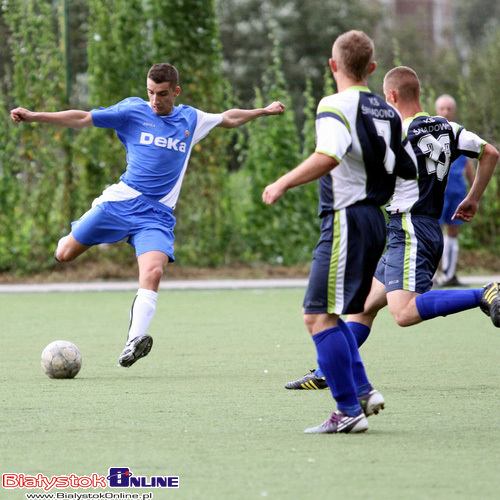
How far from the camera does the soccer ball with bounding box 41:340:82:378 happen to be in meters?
6.69

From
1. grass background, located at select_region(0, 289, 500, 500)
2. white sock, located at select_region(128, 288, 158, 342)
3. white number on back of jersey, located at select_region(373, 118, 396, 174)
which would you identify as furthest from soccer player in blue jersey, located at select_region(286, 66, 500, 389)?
white number on back of jersey, located at select_region(373, 118, 396, 174)

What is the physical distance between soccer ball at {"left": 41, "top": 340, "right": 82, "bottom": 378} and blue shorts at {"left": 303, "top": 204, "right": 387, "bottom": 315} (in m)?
2.39

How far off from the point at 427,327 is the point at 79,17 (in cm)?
1367

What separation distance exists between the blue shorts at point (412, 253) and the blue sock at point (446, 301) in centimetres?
13

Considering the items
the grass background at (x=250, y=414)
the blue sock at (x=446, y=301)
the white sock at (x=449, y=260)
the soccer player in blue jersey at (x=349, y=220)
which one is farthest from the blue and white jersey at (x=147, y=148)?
the white sock at (x=449, y=260)

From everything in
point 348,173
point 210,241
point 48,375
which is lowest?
point 210,241

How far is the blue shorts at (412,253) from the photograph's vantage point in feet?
20.5

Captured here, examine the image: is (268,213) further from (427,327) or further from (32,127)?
(427,327)

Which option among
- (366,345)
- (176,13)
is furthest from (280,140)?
(366,345)

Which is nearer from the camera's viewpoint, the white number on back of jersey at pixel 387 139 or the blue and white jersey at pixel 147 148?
the white number on back of jersey at pixel 387 139

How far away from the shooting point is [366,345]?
27.9 feet

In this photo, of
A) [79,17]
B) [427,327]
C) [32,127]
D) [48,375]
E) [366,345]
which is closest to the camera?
[48,375]

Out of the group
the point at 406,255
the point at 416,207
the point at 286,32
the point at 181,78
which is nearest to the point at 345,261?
the point at 406,255

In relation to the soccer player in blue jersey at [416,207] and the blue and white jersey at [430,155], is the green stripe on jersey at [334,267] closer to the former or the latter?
the soccer player in blue jersey at [416,207]
